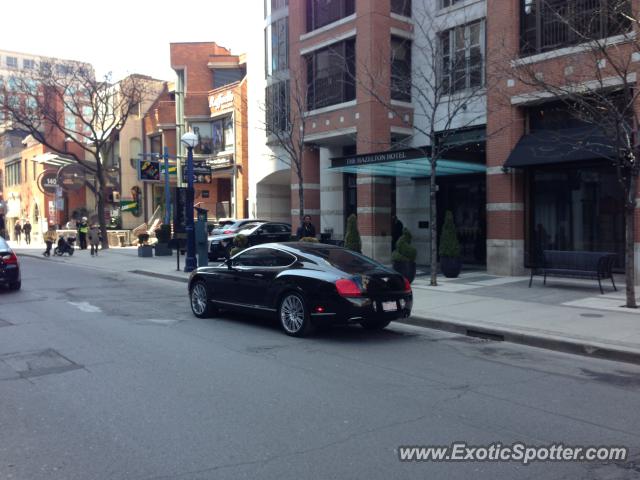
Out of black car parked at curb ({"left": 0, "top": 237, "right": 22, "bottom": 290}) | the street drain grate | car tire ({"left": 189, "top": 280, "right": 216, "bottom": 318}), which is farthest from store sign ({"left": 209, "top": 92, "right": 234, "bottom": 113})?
the street drain grate

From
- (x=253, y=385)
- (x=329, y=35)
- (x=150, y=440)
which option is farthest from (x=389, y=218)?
(x=150, y=440)

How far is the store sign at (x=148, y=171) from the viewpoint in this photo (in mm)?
29234

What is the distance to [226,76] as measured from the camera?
3778 cm

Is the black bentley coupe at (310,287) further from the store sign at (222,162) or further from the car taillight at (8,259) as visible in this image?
the store sign at (222,162)

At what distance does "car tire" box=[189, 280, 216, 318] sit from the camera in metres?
11.0

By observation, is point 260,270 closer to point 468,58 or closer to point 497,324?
point 497,324

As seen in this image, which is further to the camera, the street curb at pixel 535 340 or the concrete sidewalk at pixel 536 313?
the concrete sidewalk at pixel 536 313

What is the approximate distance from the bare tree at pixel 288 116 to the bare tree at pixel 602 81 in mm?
8092

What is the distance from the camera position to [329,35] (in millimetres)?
21438

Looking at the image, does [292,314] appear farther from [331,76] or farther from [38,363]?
[331,76]

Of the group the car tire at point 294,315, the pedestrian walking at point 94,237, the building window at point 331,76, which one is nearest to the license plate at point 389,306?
the car tire at point 294,315

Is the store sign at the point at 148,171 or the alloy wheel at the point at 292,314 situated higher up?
the store sign at the point at 148,171

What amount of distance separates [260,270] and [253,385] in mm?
3647

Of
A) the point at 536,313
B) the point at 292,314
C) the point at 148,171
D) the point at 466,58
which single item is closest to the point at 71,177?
the point at 148,171
